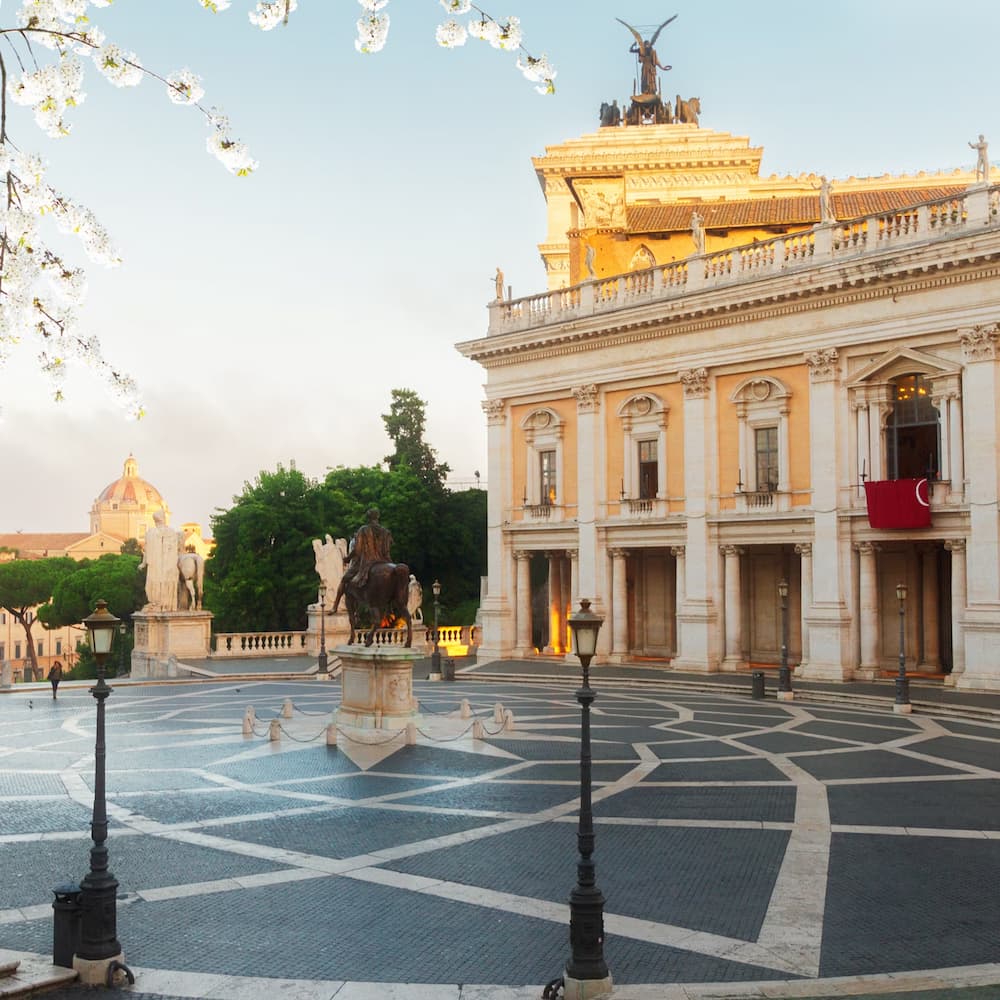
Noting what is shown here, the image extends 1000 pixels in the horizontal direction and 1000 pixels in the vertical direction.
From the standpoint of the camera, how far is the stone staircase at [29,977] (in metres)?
8.64

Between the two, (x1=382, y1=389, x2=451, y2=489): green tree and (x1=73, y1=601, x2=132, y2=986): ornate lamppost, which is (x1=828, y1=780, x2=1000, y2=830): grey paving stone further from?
(x1=382, y1=389, x2=451, y2=489): green tree

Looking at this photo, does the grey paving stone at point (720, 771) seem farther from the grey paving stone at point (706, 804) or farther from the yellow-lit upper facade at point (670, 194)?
the yellow-lit upper facade at point (670, 194)

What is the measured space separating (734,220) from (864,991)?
37921 millimetres

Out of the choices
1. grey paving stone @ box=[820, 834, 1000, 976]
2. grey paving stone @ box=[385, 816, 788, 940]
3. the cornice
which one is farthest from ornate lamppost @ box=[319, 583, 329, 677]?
grey paving stone @ box=[820, 834, 1000, 976]

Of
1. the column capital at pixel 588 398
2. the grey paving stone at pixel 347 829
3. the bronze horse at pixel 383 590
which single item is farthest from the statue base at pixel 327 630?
the grey paving stone at pixel 347 829

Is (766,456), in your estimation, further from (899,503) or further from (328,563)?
(328,563)

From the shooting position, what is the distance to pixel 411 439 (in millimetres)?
62375

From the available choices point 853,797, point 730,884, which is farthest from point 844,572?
point 730,884

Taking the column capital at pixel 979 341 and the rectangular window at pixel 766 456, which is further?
the rectangular window at pixel 766 456

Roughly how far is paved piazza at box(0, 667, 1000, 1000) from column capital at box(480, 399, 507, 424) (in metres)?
19.8

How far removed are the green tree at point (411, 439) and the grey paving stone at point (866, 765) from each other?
4176 centimetres

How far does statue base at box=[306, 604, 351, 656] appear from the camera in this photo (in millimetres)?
43094

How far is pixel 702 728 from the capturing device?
23.4 meters

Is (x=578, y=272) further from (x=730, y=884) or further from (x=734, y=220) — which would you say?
(x=730, y=884)
